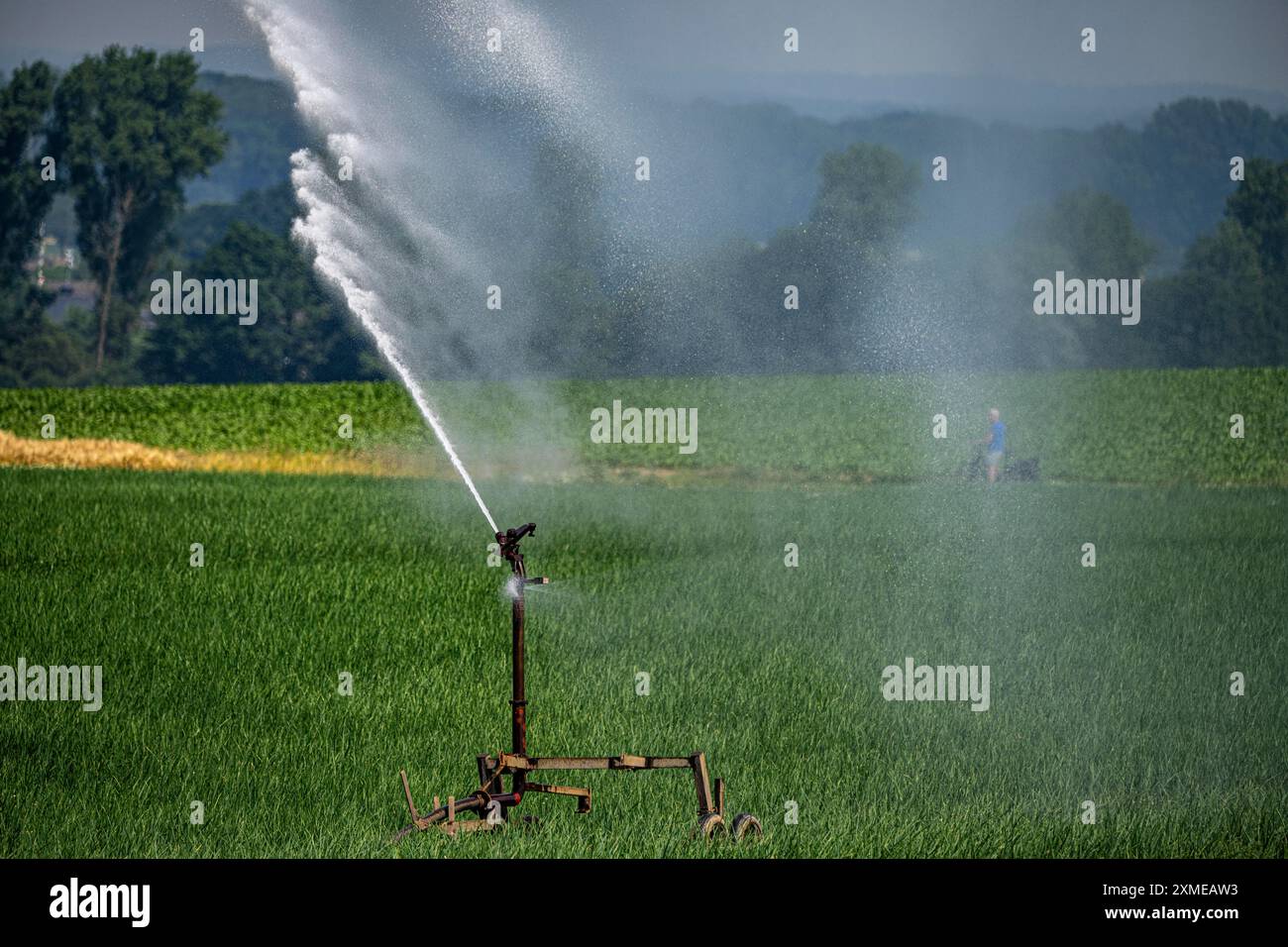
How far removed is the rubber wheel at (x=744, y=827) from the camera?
1070 centimetres

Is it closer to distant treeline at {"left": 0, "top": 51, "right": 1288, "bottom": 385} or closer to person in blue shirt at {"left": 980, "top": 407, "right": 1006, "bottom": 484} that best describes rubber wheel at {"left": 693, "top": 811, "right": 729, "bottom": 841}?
person in blue shirt at {"left": 980, "top": 407, "right": 1006, "bottom": 484}

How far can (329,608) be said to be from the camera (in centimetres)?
2092

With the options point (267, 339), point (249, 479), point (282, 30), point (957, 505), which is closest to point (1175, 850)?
point (282, 30)

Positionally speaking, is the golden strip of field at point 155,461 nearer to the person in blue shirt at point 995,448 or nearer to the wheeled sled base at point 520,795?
the person in blue shirt at point 995,448

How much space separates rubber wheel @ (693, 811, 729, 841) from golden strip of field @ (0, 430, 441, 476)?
1389 inches

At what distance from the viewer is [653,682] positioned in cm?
1669

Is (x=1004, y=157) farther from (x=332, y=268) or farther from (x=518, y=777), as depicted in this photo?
(x=518, y=777)

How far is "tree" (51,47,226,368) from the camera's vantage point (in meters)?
90.1

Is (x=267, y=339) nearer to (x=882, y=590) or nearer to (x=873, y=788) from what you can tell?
(x=882, y=590)

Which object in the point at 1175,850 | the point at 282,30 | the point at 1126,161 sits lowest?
the point at 1175,850

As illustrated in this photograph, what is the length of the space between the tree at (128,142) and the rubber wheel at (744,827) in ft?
281

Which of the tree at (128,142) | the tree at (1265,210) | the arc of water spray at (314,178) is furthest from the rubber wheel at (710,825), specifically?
the tree at (1265,210)

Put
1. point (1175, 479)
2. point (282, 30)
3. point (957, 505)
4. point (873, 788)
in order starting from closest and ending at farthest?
point (873, 788), point (282, 30), point (957, 505), point (1175, 479)

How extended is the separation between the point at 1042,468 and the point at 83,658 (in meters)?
37.5
